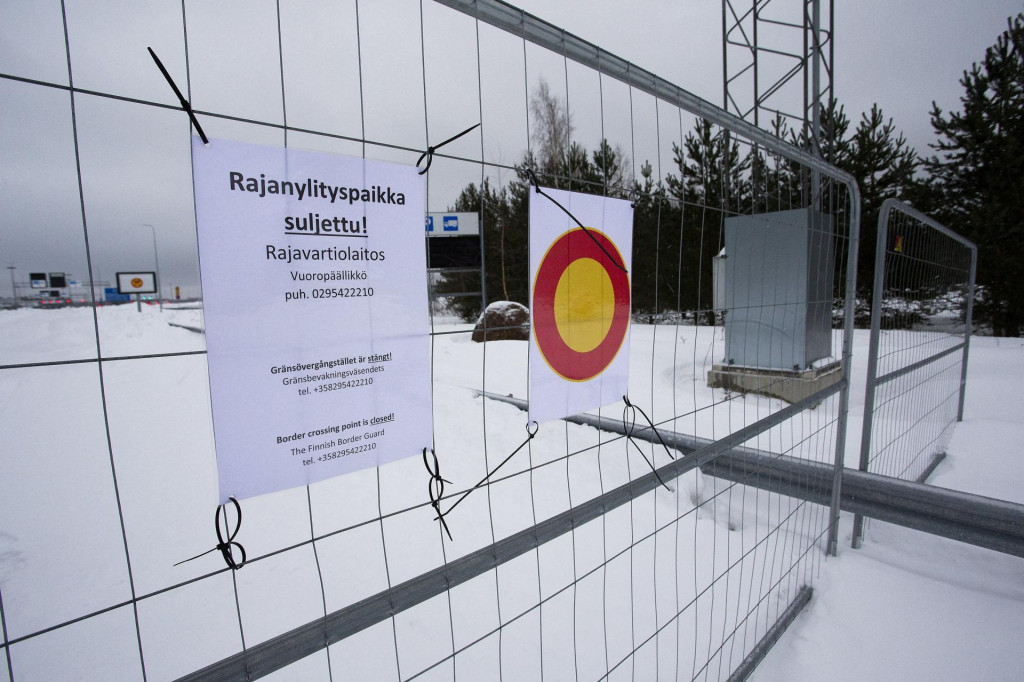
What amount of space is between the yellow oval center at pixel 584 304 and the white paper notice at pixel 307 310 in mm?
362

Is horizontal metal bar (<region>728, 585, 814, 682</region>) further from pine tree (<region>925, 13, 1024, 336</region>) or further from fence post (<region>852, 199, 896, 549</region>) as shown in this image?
pine tree (<region>925, 13, 1024, 336</region>)

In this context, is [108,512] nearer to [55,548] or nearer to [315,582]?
[55,548]

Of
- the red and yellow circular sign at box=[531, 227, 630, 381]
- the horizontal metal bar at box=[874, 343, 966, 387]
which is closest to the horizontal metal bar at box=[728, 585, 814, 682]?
the horizontal metal bar at box=[874, 343, 966, 387]

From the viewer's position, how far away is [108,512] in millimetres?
2246

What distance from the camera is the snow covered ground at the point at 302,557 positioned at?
5.36 feet

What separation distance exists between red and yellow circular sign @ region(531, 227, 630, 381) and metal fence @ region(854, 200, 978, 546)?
2.04 m

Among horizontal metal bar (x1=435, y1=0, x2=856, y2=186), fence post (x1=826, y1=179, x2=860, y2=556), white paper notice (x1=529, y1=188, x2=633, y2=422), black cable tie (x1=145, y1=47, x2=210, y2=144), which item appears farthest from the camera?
fence post (x1=826, y1=179, x2=860, y2=556)

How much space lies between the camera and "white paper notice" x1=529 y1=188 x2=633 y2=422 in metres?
1.02

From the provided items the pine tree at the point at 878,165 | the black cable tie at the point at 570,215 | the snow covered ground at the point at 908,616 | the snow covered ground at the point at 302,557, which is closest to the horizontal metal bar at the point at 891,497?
the snow covered ground at the point at 302,557

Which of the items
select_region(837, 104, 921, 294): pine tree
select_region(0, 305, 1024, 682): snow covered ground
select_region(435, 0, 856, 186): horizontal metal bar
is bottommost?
select_region(0, 305, 1024, 682): snow covered ground

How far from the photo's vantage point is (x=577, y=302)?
1.10 m

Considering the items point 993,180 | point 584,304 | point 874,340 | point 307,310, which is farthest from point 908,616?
point 993,180

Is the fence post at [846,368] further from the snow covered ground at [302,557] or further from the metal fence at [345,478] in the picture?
the snow covered ground at [302,557]

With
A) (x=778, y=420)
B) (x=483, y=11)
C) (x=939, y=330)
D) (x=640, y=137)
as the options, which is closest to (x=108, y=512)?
(x=483, y=11)
